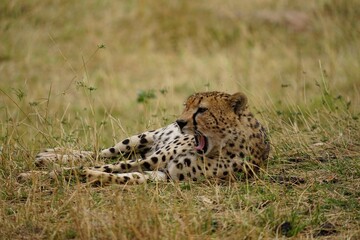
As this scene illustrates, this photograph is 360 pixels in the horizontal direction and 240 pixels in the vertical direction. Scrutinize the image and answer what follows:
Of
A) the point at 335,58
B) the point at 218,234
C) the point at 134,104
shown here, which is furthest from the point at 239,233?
the point at 335,58

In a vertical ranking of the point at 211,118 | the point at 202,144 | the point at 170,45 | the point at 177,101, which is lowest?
the point at 177,101

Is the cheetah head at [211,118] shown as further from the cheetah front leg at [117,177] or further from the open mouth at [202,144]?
the cheetah front leg at [117,177]

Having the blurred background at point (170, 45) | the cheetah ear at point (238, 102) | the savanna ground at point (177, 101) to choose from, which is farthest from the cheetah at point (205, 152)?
the blurred background at point (170, 45)

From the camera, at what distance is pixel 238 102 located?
5.46 metres

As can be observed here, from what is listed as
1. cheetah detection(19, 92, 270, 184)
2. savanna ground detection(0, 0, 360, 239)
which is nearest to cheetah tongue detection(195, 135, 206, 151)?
cheetah detection(19, 92, 270, 184)

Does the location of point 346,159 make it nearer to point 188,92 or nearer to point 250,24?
point 188,92

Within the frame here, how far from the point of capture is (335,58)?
→ 34.8 feet

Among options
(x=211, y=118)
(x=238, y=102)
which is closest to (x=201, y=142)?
(x=211, y=118)

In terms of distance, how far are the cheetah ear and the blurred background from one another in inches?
170

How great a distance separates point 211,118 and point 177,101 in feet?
15.3

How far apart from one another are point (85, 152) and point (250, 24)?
22.6 feet

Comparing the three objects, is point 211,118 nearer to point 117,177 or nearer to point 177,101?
point 117,177

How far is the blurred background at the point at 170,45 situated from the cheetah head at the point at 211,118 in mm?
4358

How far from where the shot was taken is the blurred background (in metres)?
10.4
